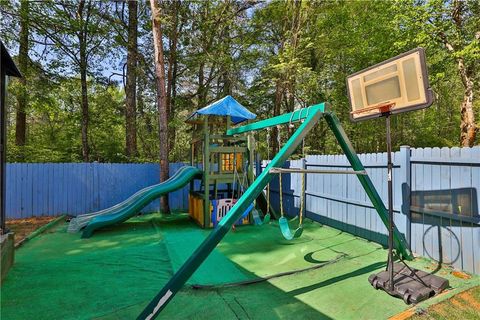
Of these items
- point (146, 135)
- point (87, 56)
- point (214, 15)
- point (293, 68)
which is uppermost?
point (214, 15)

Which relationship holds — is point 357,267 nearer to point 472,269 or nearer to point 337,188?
point 472,269

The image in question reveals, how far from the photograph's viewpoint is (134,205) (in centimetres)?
592

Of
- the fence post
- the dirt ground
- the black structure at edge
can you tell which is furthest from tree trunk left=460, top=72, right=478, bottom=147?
the dirt ground

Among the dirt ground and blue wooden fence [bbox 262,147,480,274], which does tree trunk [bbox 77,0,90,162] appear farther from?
blue wooden fence [bbox 262,147,480,274]

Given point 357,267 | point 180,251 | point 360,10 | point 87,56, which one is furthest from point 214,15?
point 357,267

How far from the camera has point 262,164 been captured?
26.5 feet

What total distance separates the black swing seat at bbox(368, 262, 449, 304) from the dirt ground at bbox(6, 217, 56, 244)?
18.0 ft

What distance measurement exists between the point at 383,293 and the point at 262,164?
544cm

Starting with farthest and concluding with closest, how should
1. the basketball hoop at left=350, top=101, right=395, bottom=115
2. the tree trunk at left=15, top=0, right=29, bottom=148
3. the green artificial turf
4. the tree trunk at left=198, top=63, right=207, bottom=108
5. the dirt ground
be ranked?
the tree trunk at left=198, top=63, right=207, bottom=108
the tree trunk at left=15, top=0, right=29, bottom=148
the dirt ground
the basketball hoop at left=350, top=101, right=395, bottom=115
the green artificial turf

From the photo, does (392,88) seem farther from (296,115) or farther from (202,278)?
(202,278)

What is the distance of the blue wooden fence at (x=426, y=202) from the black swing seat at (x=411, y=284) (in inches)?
25.0

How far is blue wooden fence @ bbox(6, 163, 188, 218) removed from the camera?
6.87 meters

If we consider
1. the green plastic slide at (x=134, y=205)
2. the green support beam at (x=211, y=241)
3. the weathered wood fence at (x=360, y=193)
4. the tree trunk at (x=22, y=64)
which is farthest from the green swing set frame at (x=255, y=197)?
the tree trunk at (x=22, y=64)

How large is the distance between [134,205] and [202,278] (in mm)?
3221
